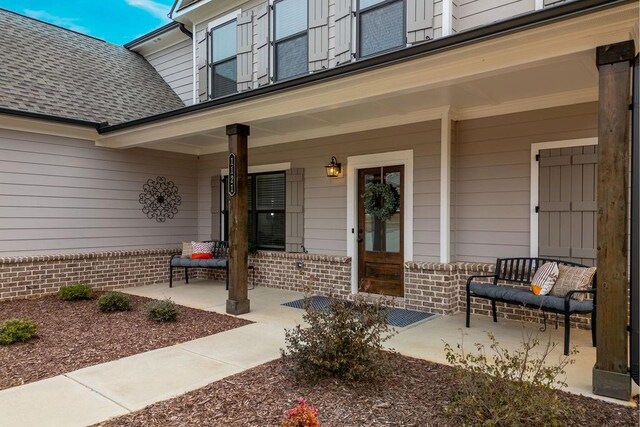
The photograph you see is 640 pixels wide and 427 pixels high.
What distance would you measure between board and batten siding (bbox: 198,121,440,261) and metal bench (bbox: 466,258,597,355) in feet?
2.75

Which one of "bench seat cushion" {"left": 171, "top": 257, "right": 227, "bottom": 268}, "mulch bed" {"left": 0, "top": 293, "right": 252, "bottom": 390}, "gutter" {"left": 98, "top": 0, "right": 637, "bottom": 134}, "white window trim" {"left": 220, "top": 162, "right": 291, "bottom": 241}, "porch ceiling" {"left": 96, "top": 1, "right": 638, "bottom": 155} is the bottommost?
"mulch bed" {"left": 0, "top": 293, "right": 252, "bottom": 390}

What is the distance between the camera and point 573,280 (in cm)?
422

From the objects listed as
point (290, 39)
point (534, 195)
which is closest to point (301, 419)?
point (534, 195)

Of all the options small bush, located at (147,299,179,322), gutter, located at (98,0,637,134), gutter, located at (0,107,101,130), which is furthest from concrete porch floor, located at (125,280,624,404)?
gutter, located at (0,107,101,130)

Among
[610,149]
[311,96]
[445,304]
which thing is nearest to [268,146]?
[311,96]

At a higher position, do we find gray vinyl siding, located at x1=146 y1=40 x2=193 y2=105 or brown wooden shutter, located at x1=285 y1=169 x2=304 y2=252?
gray vinyl siding, located at x1=146 y1=40 x2=193 y2=105

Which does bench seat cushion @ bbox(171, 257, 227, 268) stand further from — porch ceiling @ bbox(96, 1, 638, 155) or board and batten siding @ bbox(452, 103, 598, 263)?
board and batten siding @ bbox(452, 103, 598, 263)

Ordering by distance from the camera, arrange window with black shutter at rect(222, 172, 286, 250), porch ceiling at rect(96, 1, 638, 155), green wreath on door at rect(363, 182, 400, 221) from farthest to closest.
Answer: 1. window with black shutter at rect(222, 172, 286, 250)
2. green wreath on door at rect(363, 182, 400, 221)
3. porch ceiling at rect(96, 1, 638, 155)

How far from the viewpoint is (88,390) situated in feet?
10.4

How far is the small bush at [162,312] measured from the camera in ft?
16.9

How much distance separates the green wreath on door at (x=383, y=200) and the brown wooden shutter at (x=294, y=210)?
4.32 ft

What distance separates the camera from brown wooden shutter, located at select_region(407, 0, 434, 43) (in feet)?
18.4

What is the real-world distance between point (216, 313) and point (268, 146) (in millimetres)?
3299

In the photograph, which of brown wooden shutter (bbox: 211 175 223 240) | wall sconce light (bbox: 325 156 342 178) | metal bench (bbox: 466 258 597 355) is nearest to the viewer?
metal bench (bbox: 466 258 597 355)
